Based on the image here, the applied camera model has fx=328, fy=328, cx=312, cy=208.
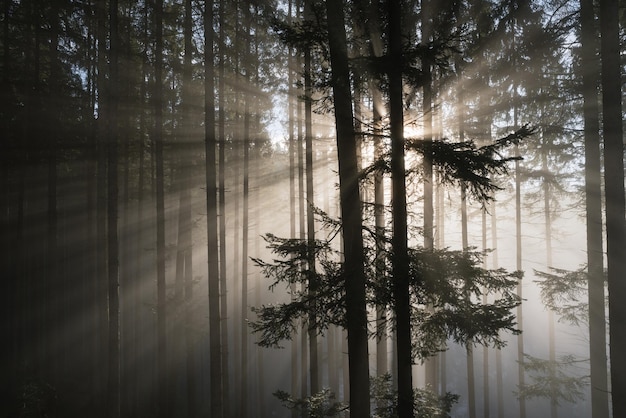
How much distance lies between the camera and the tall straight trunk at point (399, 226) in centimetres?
486

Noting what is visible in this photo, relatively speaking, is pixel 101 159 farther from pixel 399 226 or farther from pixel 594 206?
pixel 594 206

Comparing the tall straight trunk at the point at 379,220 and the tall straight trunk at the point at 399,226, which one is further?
the tall straight trunk at the point at 379,220

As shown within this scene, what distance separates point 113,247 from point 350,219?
7.09m

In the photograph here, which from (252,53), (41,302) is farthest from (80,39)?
(41,302)

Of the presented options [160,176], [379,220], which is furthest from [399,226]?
[160,176]

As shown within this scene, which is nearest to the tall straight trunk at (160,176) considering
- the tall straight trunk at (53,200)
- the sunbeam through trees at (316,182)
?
the sunbeam through trees at (316,182)

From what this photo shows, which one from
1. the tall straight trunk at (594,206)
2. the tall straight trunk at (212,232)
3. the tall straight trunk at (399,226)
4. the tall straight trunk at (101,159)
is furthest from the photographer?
the tall straight trunk at (101,159)

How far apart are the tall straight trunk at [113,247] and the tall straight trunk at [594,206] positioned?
12.1 m

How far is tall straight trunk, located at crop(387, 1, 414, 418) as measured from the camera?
15.9ft

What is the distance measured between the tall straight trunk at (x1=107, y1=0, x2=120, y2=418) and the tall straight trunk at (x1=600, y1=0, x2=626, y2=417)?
11.7 m

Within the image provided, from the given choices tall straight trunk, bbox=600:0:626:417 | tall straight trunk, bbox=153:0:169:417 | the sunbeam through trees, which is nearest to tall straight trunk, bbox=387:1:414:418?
the sunbeam through trees

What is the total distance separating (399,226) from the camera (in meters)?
4.97

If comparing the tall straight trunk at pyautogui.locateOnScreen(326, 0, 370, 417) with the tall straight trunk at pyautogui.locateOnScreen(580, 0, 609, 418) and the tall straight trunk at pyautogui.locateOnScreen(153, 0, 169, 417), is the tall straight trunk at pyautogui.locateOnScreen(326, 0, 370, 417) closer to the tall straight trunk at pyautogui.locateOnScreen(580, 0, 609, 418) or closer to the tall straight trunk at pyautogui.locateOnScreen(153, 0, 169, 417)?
the tall straight trunk at pyautogui.locateOnScreen(580, 0, 609, 418)

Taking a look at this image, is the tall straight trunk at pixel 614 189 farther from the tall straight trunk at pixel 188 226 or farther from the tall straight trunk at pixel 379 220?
the tall straight trunk at pixel 188 226
